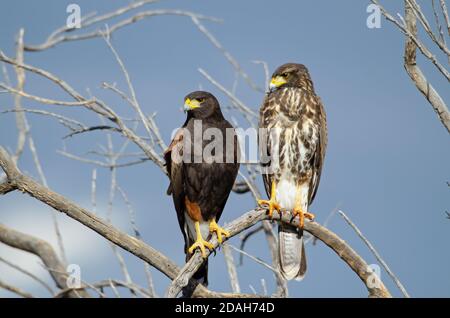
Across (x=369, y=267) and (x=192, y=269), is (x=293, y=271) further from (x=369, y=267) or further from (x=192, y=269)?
(x=192, y=269)

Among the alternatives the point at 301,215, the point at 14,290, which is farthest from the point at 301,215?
the point at 14,290

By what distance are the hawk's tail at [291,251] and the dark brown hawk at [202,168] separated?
73 cm

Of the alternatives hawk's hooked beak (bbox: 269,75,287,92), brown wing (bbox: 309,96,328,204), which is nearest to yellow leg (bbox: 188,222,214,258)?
→ brown wing (bbox: 309,96,328,204)

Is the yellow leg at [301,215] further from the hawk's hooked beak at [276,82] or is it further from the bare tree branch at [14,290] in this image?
the bare tree branch at [14,290]

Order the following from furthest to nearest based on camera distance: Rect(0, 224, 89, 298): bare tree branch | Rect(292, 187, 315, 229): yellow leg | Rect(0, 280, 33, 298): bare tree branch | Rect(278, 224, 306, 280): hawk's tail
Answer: Rect(0, 224, 89, 298): bare tree branch → Rect(278, 224, 306, 280): hawk's tail → Rect(0, 280, 33, 298): bare tree branch → Rect(292, 187, 315, 229): yellow leg

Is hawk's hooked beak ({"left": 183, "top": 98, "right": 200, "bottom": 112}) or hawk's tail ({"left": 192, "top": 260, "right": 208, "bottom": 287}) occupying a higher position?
hawk's hooked beak ({"left": 183, "top": 98, "right": 200, "bottom": 112})

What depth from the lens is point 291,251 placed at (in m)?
5.92

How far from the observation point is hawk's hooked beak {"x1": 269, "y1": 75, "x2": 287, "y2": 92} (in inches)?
234

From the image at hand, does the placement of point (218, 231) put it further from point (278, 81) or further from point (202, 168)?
point (278, 81)

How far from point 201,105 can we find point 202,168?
0.54 meters

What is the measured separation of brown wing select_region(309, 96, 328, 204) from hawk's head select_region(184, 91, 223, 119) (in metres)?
0.85

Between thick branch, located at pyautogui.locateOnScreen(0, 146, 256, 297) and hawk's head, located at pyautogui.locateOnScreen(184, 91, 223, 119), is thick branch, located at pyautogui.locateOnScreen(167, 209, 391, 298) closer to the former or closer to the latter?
thick branch, located at pyautogui.locateOnScreen(0, 146, 256, 297)
